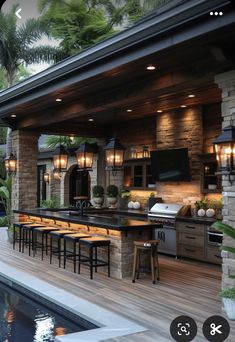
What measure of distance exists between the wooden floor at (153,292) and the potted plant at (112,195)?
10.9 ft

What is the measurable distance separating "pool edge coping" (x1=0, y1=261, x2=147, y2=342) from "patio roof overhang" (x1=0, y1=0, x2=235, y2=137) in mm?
3041

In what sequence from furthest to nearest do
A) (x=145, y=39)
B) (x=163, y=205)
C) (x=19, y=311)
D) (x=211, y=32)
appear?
(x=163, y=205) → (x=19, y=311) → (x=145, y=39) → (x=211, y=32)

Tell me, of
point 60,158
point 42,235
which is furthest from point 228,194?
point 42,235

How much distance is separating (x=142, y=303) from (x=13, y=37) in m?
12.9

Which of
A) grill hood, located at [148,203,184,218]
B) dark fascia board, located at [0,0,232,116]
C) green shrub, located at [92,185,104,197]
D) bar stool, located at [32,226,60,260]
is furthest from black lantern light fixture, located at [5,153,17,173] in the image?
grill hood, located at [148,203,184,218]

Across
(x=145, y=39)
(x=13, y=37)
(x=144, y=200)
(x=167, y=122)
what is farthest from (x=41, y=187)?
(x=145, y=39)

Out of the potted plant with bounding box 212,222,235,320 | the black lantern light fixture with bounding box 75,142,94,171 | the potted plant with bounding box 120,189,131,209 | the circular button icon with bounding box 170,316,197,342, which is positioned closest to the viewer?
the circular button icon with bounding box 170,316,197,342

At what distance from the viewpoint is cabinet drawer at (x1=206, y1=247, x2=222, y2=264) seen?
26.1 feet

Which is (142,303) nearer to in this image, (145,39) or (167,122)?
(145,39)

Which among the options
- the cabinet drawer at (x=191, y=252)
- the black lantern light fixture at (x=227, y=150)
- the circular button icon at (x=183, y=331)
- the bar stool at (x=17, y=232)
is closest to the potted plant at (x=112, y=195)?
the bar stool at (x=17, y=232)

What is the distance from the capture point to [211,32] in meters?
4.02

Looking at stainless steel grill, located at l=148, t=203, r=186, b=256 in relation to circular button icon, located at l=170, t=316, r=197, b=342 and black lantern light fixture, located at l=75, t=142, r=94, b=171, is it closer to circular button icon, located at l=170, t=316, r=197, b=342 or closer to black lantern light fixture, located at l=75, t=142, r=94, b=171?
black lantern light fixture, located at l=75, t=142, r=94, b=171

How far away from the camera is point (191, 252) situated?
8609mm

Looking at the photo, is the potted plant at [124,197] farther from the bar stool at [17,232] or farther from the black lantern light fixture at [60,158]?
the black lantern light fixture at [60,158]
